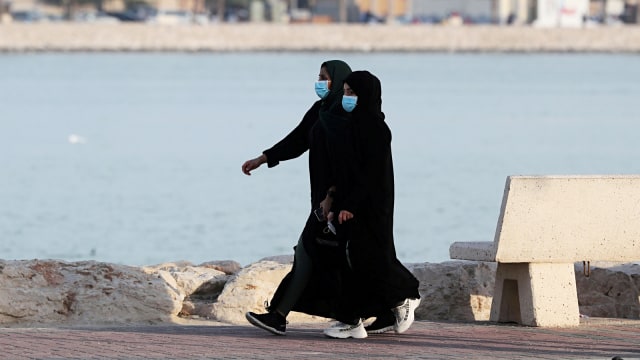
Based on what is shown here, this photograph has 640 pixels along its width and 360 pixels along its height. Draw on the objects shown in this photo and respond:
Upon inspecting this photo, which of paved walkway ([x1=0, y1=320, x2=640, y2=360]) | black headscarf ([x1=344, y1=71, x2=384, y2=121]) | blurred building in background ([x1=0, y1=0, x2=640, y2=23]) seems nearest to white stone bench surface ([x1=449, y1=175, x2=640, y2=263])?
paved walkway ([x1=0, y1=320, x2=640, y2=360])

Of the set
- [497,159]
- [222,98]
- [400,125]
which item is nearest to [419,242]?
[497,159]

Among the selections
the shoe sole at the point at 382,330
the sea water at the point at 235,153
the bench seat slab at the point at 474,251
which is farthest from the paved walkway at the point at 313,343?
the sea water at the point at 235,153

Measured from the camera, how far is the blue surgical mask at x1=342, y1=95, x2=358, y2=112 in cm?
848

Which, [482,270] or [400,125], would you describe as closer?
[482,270]

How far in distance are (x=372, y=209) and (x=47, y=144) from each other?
37.5 meters

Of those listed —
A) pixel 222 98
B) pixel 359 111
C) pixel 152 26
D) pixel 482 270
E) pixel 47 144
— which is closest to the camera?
pixel 359 111

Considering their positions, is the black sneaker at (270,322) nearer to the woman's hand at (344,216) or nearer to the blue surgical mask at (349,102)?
the woman's hand at (344,216)

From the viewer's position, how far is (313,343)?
8.40 metres

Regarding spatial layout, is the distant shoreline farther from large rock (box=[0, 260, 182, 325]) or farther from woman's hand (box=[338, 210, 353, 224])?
woman's hand (box=[338, 210, 353, 224])

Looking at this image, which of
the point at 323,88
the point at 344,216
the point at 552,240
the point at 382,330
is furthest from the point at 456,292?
the point at 323,88

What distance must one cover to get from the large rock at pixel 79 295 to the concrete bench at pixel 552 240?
6.29ft

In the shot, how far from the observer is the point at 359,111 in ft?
27.9

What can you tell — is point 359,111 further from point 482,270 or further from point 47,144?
point 47,144

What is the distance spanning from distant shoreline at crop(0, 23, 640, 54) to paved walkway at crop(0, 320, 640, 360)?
9241cm
